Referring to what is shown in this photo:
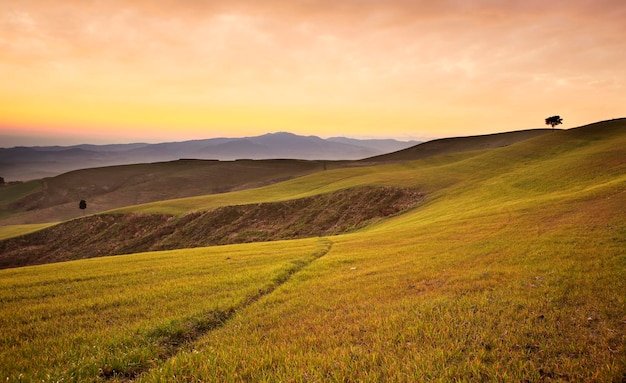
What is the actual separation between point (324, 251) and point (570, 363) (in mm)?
18469

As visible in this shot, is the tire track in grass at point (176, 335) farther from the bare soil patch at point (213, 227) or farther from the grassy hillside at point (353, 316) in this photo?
the bare soil patch at point (213, 227)

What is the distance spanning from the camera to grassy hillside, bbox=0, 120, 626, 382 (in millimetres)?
6707

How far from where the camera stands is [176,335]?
9.05m

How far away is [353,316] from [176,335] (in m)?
5.33

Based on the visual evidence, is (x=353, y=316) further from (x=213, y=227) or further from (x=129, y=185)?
(x=129, y=185)

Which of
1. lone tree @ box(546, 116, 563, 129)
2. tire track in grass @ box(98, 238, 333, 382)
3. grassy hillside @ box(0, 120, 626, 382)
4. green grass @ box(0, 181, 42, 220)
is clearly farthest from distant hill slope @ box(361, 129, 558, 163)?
green grass @ box(0, 181, 42, 220)

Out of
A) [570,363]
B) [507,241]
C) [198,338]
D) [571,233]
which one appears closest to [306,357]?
[198,338]

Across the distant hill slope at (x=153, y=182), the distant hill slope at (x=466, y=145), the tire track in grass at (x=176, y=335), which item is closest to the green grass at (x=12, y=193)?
the distant hill slope at (x=153, y=182)

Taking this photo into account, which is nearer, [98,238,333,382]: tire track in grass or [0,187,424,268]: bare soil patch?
[98,238,333,382]: tire track in grass

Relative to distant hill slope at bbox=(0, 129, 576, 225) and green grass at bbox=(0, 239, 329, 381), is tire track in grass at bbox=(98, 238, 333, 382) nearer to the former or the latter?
green grass at bbox=(0, 239, 329, 381)

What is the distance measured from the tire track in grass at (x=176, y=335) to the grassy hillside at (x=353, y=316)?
0.14 ft

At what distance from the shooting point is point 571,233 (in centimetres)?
1830

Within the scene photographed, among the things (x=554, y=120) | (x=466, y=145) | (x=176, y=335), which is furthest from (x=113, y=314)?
(x=466, y=145)

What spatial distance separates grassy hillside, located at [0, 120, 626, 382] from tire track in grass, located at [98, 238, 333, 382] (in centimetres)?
4
